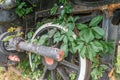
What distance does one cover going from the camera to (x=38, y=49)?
2658 mm

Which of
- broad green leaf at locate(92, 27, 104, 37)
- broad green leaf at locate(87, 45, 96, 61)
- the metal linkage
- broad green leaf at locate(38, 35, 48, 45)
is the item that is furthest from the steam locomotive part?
broad green leaf at locate(92, 27, 104, 37)

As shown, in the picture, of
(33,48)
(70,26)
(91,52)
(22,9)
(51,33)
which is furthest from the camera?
(22,9)

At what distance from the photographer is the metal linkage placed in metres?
2.32

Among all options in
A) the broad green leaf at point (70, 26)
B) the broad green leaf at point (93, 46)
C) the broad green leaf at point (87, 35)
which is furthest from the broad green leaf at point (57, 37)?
the broad green leaf at point (93, 46)

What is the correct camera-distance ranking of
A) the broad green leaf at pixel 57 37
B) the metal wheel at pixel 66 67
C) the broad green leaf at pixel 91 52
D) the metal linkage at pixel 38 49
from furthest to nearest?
the broad green leaf at pixel 57 37, the metal wheel at pixel 66 67, the broad green leaf at pixel 91 52, the metal linkage at pixel 38 49

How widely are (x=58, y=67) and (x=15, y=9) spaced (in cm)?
105

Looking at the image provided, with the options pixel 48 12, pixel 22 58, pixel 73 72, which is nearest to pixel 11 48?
pixel 22 58

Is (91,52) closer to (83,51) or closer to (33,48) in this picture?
(83,51)

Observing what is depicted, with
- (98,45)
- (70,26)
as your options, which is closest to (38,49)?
(70,26)

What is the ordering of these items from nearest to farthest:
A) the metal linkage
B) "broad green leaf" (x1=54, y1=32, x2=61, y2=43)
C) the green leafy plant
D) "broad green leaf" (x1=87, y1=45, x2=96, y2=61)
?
the metal linkage < "broad green leaf" (x1=87, y1=45, x2=96, y2=61) < "broad green leaf" (x1=54, y1=32, x2=61, y2=43) < the green leafy plant

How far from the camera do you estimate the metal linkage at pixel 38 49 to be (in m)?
2.32

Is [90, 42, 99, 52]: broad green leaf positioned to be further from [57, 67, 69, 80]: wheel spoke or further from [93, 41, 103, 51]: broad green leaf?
[57, 67, 69, 80]: wheel spoke

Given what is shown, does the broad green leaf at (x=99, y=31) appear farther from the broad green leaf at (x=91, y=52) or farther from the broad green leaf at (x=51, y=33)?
the broad green leaf at (x=51, y=33)

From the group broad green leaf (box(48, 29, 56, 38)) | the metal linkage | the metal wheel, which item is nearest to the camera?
the metal linkage
